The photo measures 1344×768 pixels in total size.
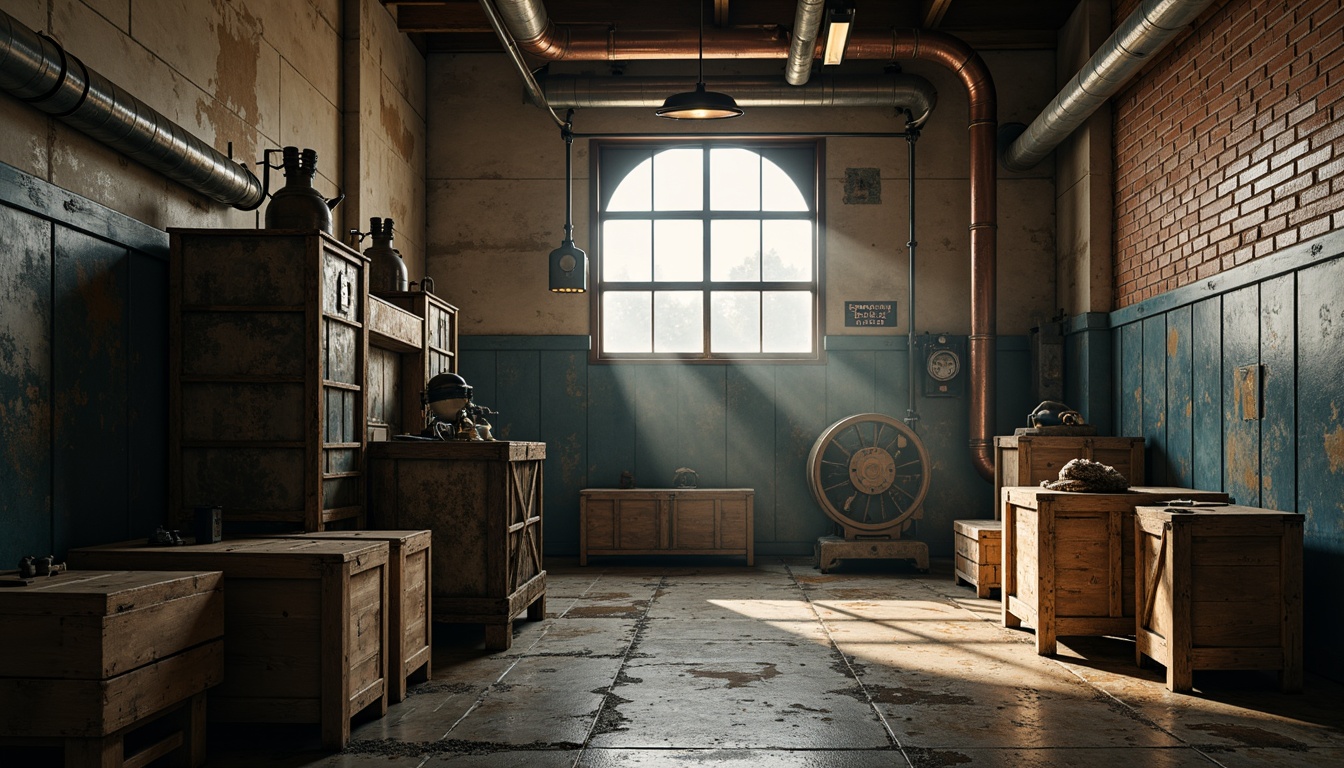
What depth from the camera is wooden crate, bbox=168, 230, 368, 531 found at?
14.3 feet

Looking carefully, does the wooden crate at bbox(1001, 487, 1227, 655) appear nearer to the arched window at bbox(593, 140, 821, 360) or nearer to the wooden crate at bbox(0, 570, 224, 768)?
the wooden crate at bbox(0, 570, 224, 768)

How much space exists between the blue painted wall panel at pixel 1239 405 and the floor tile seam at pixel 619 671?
11.6ft

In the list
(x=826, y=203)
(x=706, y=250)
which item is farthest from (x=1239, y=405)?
(x=706, y=250)

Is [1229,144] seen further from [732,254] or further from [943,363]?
[732,254]

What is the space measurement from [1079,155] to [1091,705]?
18.3ft

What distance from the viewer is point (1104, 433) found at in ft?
26.1

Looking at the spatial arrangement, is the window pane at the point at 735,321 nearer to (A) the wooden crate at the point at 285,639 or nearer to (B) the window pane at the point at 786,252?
(B) the window pane at the point at 786,252

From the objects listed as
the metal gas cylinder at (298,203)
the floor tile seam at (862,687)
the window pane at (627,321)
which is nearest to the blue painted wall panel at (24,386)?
the metal gas cylinder at (298,203)

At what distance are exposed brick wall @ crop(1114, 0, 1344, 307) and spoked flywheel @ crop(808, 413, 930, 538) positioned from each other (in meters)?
2.16

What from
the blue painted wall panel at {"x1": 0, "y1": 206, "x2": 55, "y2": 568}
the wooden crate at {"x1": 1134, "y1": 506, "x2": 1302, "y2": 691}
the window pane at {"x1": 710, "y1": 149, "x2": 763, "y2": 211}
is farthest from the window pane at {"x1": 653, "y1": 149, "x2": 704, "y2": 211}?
the blue painted wall panel at {"x1": 0, "y1": 206, "x2": 55, "y2": 568}

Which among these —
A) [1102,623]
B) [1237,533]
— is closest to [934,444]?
[1102,623]

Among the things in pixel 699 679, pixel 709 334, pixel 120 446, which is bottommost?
pixel 699 679

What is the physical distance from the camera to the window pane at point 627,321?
941 centimetres

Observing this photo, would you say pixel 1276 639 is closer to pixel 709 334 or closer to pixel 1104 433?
pixel 1104 433
